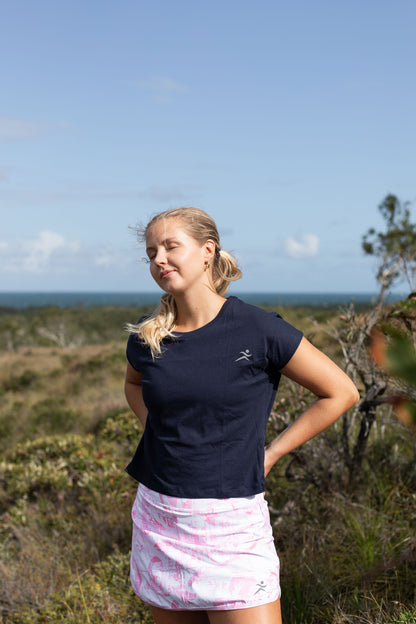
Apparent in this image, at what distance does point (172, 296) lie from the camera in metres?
2.28

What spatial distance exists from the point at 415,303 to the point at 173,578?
1.71 metres

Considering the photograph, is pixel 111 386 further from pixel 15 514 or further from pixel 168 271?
pixel 168 271

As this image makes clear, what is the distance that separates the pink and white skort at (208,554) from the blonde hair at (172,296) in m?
0.57

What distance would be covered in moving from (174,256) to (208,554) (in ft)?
3.38

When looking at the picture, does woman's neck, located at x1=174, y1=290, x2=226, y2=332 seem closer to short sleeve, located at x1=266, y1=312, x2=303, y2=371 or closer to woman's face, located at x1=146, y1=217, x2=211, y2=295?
woman's face, located at x1=146, y1=217, x2=211, y2=295

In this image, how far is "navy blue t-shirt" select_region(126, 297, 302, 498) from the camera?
1.92 metres

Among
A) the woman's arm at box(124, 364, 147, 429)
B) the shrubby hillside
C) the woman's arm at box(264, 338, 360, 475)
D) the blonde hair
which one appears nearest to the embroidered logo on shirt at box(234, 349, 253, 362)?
the woman's arm at box(264, 338, 360, 475)

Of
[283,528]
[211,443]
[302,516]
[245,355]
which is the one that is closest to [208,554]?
[211,443]

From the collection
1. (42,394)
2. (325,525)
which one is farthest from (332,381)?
(42,394)

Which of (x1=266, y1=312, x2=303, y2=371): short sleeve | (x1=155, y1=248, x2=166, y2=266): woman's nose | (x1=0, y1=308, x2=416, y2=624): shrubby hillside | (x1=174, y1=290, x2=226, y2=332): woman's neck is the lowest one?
(x1=0, y1=308, x2=416, y2=624): shrubby hillside

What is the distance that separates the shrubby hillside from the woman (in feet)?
2.23

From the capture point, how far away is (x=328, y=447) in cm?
425

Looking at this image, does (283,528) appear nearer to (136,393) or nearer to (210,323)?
(136,393)

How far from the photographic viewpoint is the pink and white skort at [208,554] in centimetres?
181
